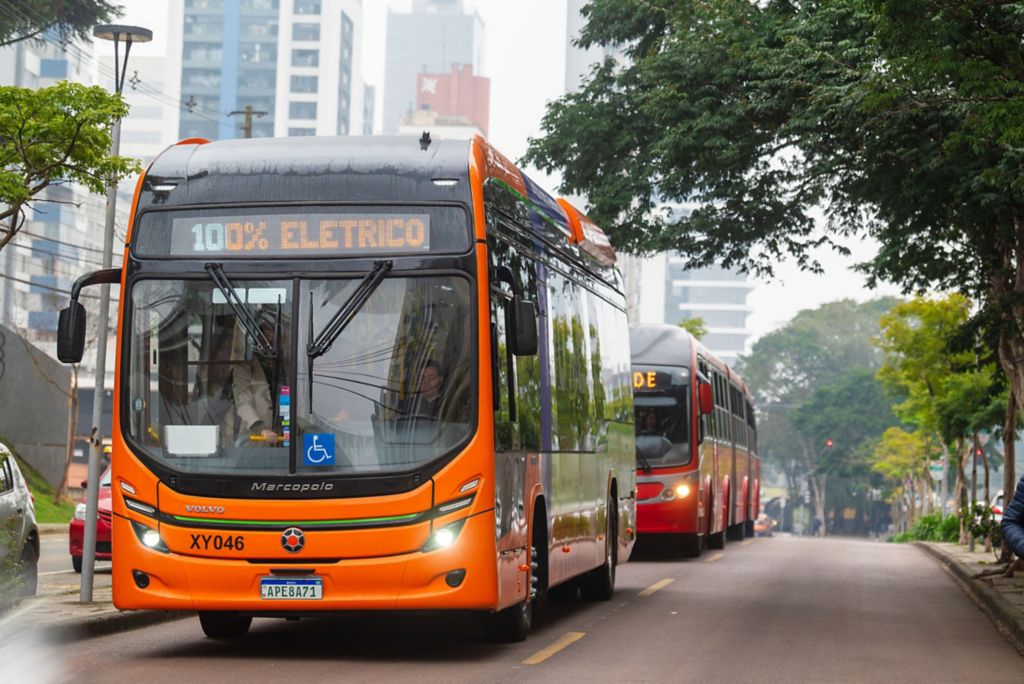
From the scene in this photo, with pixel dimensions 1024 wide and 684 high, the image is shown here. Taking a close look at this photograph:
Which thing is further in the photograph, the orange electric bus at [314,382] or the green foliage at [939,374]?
the green foliage at [939,374]

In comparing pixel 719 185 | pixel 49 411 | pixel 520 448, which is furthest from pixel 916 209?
pixel 49 411

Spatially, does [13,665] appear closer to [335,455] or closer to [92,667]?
[92,667]

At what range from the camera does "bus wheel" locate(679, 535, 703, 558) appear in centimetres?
2837

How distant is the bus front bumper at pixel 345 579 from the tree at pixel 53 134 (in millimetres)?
5246

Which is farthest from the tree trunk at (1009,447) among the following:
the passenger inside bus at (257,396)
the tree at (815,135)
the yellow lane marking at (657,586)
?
the passenger inside bus at (257,396)

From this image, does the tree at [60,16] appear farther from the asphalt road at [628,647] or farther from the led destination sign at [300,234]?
the led destination sign at [300,234]

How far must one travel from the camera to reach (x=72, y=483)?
65188 millimetres

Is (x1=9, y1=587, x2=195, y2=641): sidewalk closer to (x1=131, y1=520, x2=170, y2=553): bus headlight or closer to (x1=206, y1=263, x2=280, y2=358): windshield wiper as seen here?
(x1=131, y1=520, x2=170, y2=553): bus headlight

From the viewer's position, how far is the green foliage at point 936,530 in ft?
145

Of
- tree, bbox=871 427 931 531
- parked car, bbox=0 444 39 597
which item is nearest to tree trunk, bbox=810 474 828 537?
tree, bbox=871 427 931 531

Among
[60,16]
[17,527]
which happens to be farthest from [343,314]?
[60,16]

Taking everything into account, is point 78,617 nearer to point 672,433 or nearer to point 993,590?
point 993,590

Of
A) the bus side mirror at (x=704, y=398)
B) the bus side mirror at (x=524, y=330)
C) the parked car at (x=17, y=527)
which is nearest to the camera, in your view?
the bus side mirror at (x=524, y=330)

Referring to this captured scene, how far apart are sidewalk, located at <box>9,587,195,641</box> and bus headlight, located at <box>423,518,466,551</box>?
126 inches
